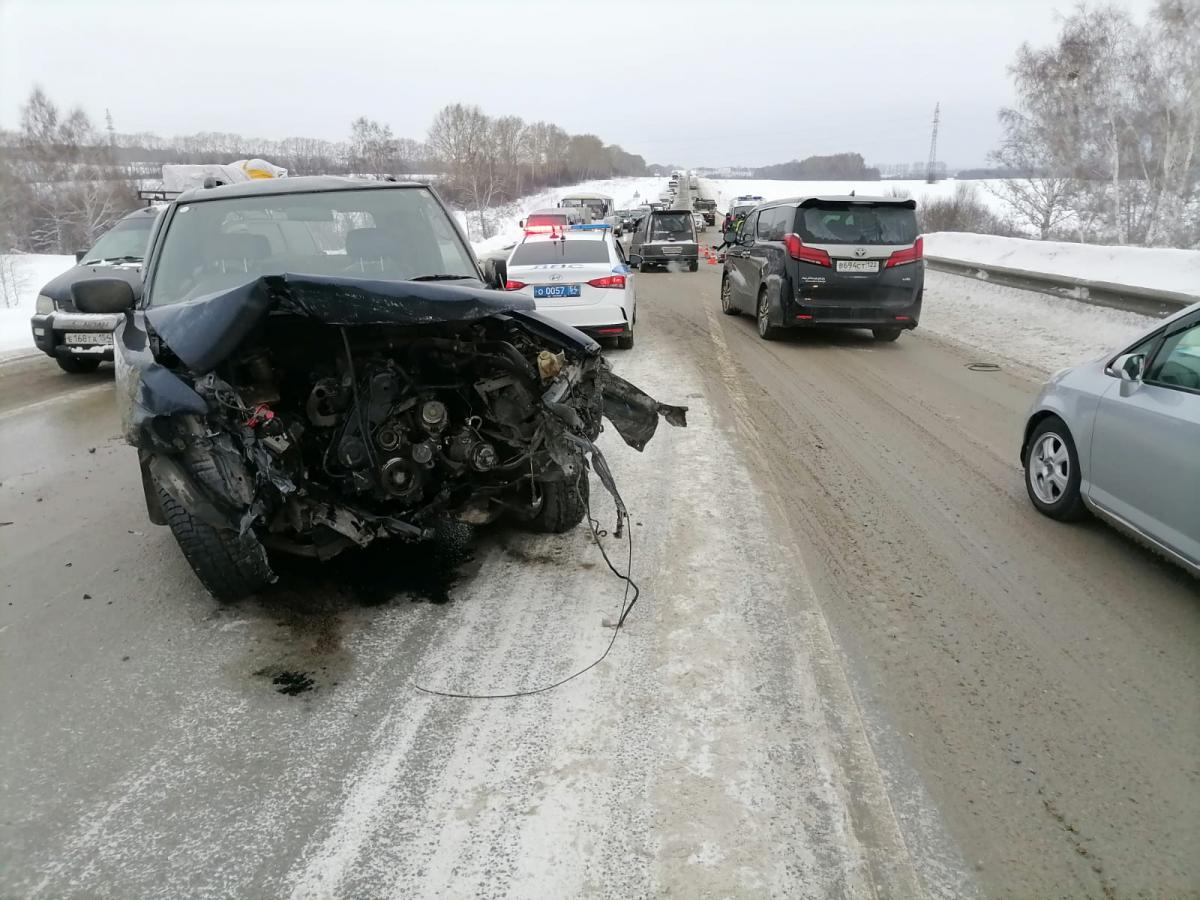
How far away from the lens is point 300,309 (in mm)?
3275

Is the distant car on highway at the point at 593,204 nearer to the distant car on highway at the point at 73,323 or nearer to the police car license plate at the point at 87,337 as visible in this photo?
the distant car on highway at the point at 73,323

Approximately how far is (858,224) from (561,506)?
7667mm

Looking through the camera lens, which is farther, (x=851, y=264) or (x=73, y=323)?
(x=851, y=264)

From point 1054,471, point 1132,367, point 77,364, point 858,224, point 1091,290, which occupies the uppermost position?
point 858,224

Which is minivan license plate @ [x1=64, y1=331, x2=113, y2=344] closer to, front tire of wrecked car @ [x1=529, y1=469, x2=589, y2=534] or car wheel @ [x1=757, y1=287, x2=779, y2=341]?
front tire of wrecked car @ [x1=529, y1=469, x2=589, y2=534]

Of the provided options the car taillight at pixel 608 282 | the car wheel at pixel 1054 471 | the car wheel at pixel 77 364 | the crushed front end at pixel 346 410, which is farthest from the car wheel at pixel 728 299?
the crushed front end at pixel 346 410

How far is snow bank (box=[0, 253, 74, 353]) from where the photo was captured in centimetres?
1266

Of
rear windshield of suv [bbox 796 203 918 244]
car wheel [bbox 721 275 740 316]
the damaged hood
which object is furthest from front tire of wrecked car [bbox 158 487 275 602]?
car wheel [bbox 721 275 740 316]

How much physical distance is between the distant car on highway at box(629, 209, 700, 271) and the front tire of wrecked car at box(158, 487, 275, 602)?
2068 centimetres

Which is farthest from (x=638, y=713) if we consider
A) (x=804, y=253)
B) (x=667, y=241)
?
(x=667, y=241)

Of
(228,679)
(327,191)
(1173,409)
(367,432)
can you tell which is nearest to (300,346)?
(367,432)

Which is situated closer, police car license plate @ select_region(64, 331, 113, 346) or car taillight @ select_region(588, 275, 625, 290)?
police car license plate @ select_region(64, 331, 113, 346)

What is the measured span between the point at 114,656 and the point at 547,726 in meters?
2.09

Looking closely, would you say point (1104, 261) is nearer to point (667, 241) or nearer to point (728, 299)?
point (728, 299)
